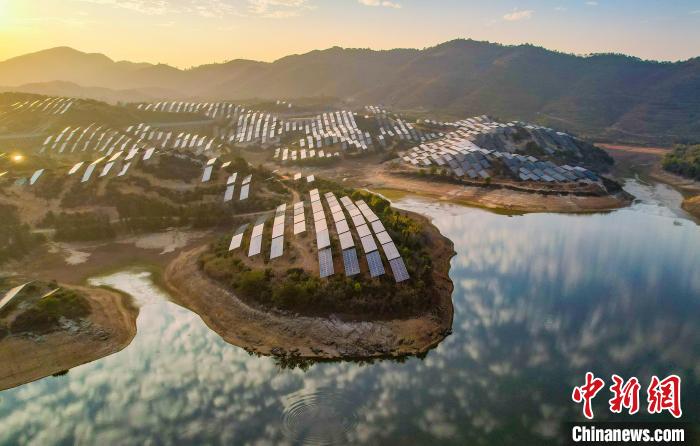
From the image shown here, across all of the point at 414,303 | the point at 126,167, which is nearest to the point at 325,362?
the point at 414,303

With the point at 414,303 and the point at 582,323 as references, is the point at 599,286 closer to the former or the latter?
the point at 582,323

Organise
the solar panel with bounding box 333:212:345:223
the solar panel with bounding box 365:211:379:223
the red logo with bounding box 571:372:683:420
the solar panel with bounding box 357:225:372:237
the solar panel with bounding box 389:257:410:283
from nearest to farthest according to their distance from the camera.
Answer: the red logo with bounding box 571:372:683:420
the solar panel with bounding box 389:257:410:283
the solar panel with bounding box 357:225:372:237
the solar panel with bounding box 365:211:379:223
the solar panel with bounding box 333:212:345:223

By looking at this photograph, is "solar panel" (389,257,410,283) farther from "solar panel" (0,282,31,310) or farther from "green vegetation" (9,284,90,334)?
"solar panel" (0,282,31,310)

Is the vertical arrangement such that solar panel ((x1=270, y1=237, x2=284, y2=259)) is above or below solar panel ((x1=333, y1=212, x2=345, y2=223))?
below

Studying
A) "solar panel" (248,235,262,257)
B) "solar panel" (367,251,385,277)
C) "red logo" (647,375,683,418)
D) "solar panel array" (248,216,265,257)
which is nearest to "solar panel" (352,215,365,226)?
"solar panel" (367,251,385,277)

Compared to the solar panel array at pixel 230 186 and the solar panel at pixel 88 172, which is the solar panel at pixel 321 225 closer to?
the solar panel array at pixel 230 186

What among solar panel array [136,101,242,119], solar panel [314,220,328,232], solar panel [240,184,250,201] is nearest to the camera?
solar panel [314,220,328,232]

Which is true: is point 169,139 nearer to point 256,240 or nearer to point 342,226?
point 256,240

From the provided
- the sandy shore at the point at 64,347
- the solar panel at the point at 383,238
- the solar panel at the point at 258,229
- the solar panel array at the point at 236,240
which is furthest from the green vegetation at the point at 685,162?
the sandy shore at the point at 64,347
